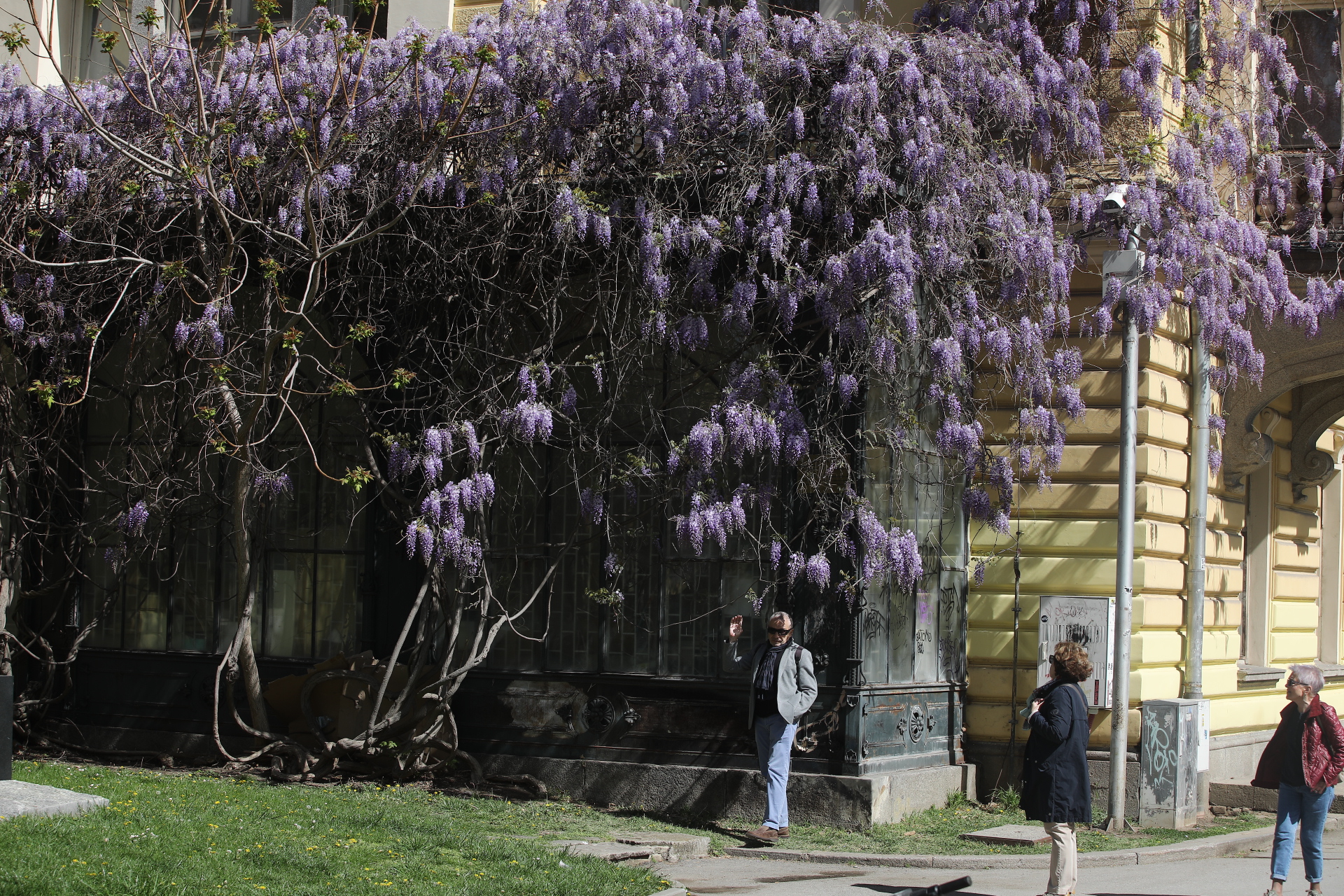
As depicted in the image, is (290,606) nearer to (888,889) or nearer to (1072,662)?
(888,889)

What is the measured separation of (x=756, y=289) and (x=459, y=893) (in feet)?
19.8

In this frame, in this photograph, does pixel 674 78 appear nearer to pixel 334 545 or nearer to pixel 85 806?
pixel 334 545

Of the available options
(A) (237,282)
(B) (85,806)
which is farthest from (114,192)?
(B) (85,806)

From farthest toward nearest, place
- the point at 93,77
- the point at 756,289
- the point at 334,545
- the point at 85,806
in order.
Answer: the point at 93,77, the point at 334,545, the point at 756,289, the point at 85,806

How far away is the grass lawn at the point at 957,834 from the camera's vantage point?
37.0ft

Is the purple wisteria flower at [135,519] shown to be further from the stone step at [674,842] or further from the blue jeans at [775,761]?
the blue jeans at [775,761]

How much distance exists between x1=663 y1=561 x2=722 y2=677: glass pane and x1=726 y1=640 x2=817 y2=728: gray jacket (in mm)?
1239

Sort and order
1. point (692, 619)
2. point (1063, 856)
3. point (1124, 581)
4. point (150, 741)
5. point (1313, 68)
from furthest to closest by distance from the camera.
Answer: point (1313, 68) → point (150, 741) → point (692, 619) → point (1124, 581) → point (1063, 856)

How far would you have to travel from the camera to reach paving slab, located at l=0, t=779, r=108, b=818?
9.53 metres

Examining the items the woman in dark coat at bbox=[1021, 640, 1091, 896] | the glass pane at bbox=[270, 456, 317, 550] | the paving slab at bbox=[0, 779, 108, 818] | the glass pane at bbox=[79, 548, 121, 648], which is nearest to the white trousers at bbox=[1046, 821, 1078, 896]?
the woman in dark coat at bbox=[1021, 640, 1091, 896]

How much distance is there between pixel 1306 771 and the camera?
9398mm

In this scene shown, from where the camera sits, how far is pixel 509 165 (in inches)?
510

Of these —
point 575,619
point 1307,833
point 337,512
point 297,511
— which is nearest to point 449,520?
point 575,619

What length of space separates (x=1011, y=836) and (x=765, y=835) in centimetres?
198
